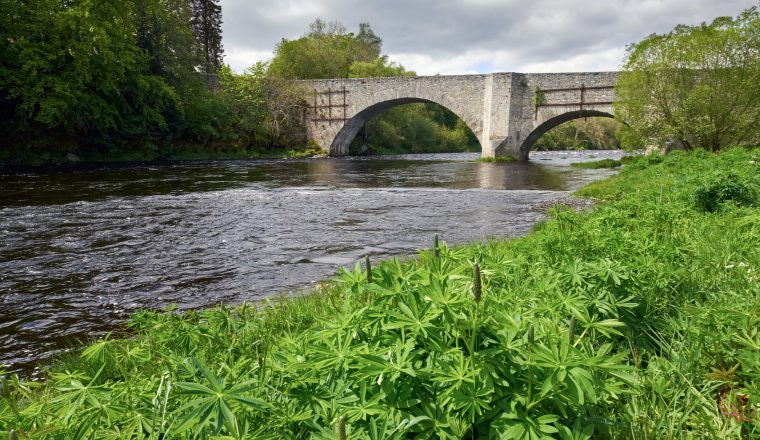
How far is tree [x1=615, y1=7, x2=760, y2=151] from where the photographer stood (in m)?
17.0

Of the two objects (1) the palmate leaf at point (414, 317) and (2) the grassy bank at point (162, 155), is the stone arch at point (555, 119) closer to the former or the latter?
(2) the grassy bank at point (162, 155)

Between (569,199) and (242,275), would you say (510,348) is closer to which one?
(242,275)

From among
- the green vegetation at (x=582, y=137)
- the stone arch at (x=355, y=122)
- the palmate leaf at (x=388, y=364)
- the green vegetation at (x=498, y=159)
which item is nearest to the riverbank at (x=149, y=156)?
the stone arch at (x=355, y=122)

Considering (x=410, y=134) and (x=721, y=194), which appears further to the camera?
(x=410, y=134)

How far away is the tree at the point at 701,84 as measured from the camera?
17.0m

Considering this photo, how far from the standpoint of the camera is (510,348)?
155cm

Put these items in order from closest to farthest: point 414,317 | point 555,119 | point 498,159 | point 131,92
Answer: point 414,317 < point 131,92 < point 555,119 < point 498,159

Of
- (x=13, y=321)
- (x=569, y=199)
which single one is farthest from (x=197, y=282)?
(x=569, y=199)

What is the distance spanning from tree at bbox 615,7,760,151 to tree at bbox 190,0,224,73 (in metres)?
47.3

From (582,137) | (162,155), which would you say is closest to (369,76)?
(162,155)

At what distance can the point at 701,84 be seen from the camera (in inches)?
686

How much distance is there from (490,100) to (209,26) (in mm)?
40007

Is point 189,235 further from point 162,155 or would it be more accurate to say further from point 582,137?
point 582,137

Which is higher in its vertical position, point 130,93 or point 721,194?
point 130,93
